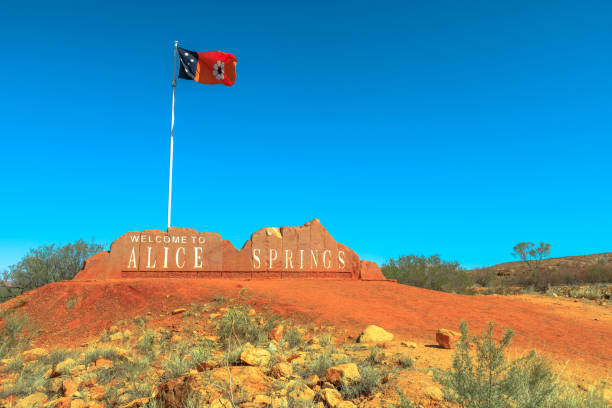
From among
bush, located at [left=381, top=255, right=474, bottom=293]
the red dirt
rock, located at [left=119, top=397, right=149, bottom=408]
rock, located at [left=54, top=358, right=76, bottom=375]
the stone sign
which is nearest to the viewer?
rock, located at [left=119, top=397, right=149, bottom=408]

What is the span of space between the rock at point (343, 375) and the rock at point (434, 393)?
79 cm

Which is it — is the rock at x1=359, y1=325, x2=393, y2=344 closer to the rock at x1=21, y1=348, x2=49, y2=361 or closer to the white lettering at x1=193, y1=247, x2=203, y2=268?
the rock at x1=21, y1=348, x2=49, y2=361

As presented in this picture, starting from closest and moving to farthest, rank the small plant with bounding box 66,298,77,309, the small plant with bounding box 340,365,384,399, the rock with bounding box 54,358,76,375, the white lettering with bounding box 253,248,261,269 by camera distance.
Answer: the small plant with bounding box 340,365,384,399, the rock with bounding box 54,358,76,375, the small plant with bounding box 66,298,77,309, the white lettering with bounding box 253,248,261,269

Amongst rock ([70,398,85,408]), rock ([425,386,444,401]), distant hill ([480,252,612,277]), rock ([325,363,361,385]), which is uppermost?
distant hill ([480,252,612,277])

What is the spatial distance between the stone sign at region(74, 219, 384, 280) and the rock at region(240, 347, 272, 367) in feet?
34.9

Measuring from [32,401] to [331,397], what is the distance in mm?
4232

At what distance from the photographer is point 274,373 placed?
4719mm

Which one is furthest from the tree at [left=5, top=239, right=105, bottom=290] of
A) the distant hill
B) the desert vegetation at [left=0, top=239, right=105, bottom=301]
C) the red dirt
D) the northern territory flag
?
the distant hill

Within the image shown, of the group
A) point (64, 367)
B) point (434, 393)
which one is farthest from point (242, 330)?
point (434, 393)

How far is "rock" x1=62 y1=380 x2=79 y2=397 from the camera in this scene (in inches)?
207

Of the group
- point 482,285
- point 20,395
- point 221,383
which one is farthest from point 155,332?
point 482,285

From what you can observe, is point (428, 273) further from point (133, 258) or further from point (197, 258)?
point (133, 258)

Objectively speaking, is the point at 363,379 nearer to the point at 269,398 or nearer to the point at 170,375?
the point at 269,398

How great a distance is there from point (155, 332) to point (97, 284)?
5.17 m
